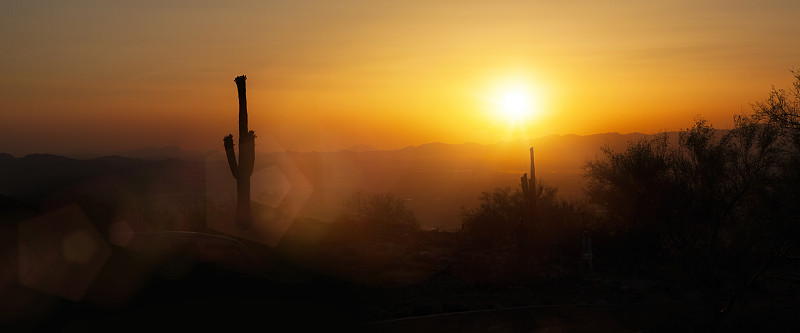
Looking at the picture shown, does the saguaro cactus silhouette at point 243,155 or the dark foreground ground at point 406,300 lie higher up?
the saguaro cactus silhouette at point 243,155

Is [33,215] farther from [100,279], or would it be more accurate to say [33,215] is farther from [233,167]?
[233,167]

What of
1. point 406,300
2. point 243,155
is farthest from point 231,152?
point 406,300

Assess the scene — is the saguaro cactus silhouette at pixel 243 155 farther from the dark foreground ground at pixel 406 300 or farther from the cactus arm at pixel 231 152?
the dark foreground ground at pixel 406 300

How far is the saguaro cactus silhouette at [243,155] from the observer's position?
25.5m

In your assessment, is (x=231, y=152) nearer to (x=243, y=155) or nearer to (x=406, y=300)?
(x=243, y=155)

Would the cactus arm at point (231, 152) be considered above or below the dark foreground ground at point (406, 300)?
above

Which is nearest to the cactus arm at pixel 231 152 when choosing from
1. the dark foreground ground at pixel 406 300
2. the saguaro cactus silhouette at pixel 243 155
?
the saguaro cactus silhouette at pixel 243 155

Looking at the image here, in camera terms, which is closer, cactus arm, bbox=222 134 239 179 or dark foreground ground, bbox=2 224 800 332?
dark foreground ground, bbox=2 224 800 332

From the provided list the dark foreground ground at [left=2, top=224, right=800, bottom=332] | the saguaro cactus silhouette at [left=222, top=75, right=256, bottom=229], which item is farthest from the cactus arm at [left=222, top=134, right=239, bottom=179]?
the dark foreground ground at [left=2, top=224, right=800, bottom=332]

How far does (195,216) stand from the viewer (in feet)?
97.2

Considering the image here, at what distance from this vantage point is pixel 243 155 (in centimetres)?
2544

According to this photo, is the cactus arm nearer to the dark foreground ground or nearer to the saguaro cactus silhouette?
the saguaro cactus silhouette

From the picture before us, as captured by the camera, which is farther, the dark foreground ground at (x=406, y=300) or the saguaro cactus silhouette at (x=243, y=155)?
the saguaro cactus silhouette at (x=243, y=155)

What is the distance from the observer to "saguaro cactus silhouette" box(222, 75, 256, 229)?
25484 mm
